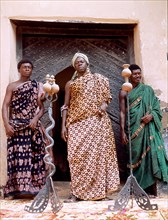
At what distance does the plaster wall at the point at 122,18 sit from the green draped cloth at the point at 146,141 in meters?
0.47

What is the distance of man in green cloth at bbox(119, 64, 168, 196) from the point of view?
5.04 m

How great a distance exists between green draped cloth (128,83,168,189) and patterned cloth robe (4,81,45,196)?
1.26 metres

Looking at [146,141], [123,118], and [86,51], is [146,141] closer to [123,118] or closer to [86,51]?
[123,118]

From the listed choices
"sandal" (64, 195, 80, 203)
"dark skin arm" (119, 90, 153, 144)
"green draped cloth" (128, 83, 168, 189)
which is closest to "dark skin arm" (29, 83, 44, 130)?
"sandal" (64, 195, 80, 203)

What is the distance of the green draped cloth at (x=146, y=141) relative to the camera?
503cm

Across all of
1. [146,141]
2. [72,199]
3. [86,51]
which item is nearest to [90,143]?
[72,199]

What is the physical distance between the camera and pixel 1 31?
5.73 metres

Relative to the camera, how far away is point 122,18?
19.4 ft

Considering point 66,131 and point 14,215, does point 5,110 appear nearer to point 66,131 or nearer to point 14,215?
point 66,131

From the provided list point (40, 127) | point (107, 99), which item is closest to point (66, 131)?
point (40, 127)

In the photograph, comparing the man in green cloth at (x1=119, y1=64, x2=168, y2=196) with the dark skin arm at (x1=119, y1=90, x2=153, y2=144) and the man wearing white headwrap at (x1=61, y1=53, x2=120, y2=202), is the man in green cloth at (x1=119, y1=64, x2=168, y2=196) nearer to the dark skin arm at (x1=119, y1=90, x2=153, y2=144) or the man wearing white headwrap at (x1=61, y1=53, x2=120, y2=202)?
the dark skin arm at (x1=119, y1=90, x2=153, y2=144)

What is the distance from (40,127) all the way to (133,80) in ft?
4.92

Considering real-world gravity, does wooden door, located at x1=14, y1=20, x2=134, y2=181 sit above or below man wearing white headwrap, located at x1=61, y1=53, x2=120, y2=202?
above

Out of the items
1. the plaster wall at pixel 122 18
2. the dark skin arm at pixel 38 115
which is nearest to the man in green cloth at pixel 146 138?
the plaster wall at pixel 122 18
